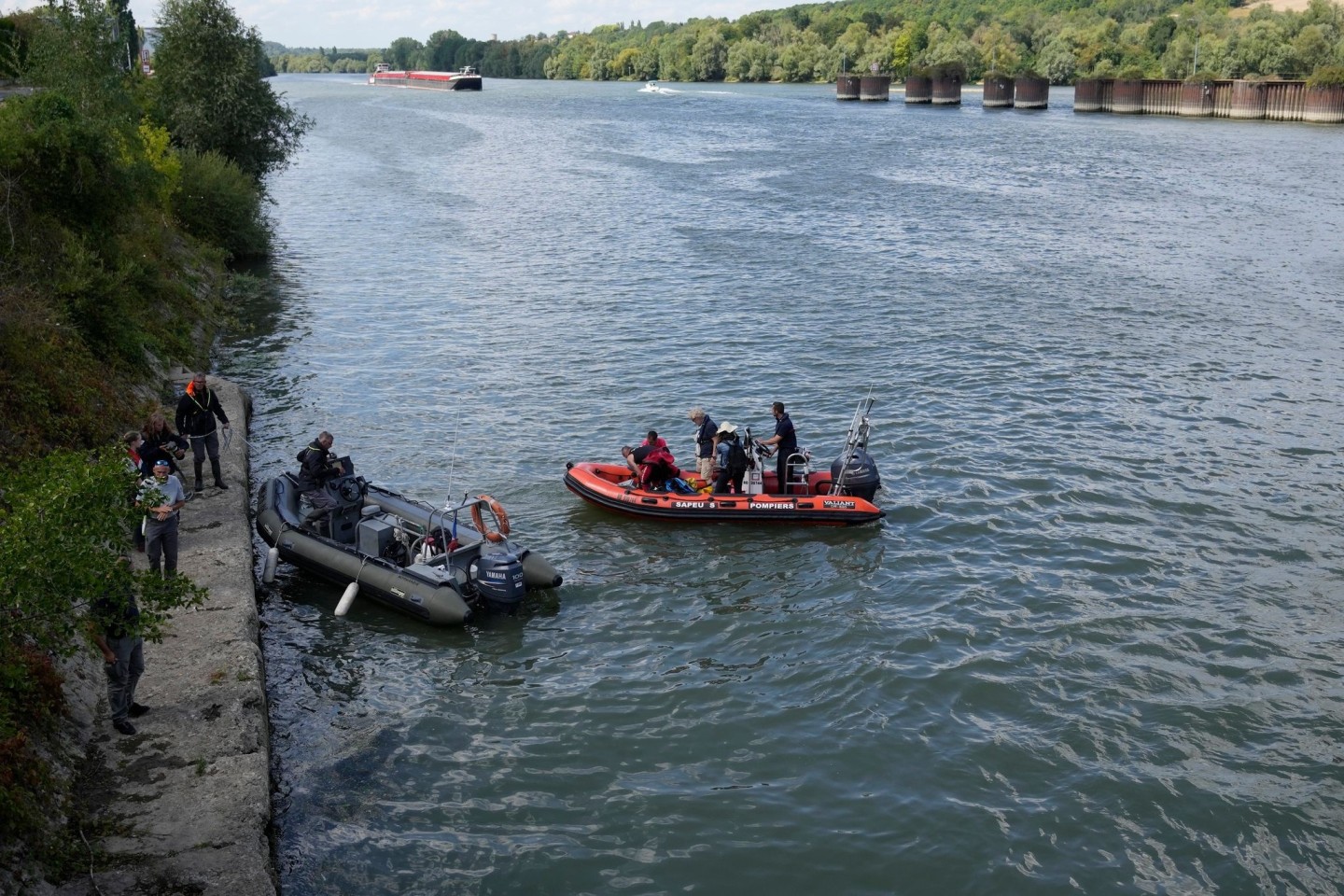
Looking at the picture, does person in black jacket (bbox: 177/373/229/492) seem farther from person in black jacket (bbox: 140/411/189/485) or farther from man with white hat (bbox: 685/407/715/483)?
man with white hat (bbox: 685/407/715/483)

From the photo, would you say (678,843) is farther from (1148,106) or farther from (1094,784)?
(1148,106)

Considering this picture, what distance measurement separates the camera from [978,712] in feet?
47.6

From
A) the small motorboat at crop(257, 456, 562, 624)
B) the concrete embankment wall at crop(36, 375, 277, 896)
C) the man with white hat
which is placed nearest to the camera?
the concrete embankment wall at crop(36, 375, 277, 896)

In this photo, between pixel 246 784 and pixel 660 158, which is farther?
pixel 660 158

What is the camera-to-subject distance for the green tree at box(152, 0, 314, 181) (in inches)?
1732

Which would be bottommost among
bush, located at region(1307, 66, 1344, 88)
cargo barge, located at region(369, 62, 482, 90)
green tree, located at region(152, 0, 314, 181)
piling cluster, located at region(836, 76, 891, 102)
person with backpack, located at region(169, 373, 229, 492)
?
person with backpack, located at region(169, 373, 229, 492)

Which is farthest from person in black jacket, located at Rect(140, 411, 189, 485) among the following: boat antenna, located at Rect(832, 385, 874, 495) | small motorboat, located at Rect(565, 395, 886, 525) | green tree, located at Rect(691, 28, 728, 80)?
green tree, located at Rect(691, 28, 728, 80)

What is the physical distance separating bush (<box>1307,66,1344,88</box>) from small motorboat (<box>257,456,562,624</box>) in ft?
307

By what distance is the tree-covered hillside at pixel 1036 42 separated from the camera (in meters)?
107

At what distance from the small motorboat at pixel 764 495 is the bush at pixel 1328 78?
87.6 m

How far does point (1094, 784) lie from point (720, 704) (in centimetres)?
446

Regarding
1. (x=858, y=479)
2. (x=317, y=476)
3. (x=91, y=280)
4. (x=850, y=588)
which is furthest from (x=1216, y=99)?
(x=317, y=476)

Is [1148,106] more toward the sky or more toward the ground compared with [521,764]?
more toward the sky

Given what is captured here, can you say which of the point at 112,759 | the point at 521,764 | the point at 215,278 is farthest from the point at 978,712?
the point at 215,278
